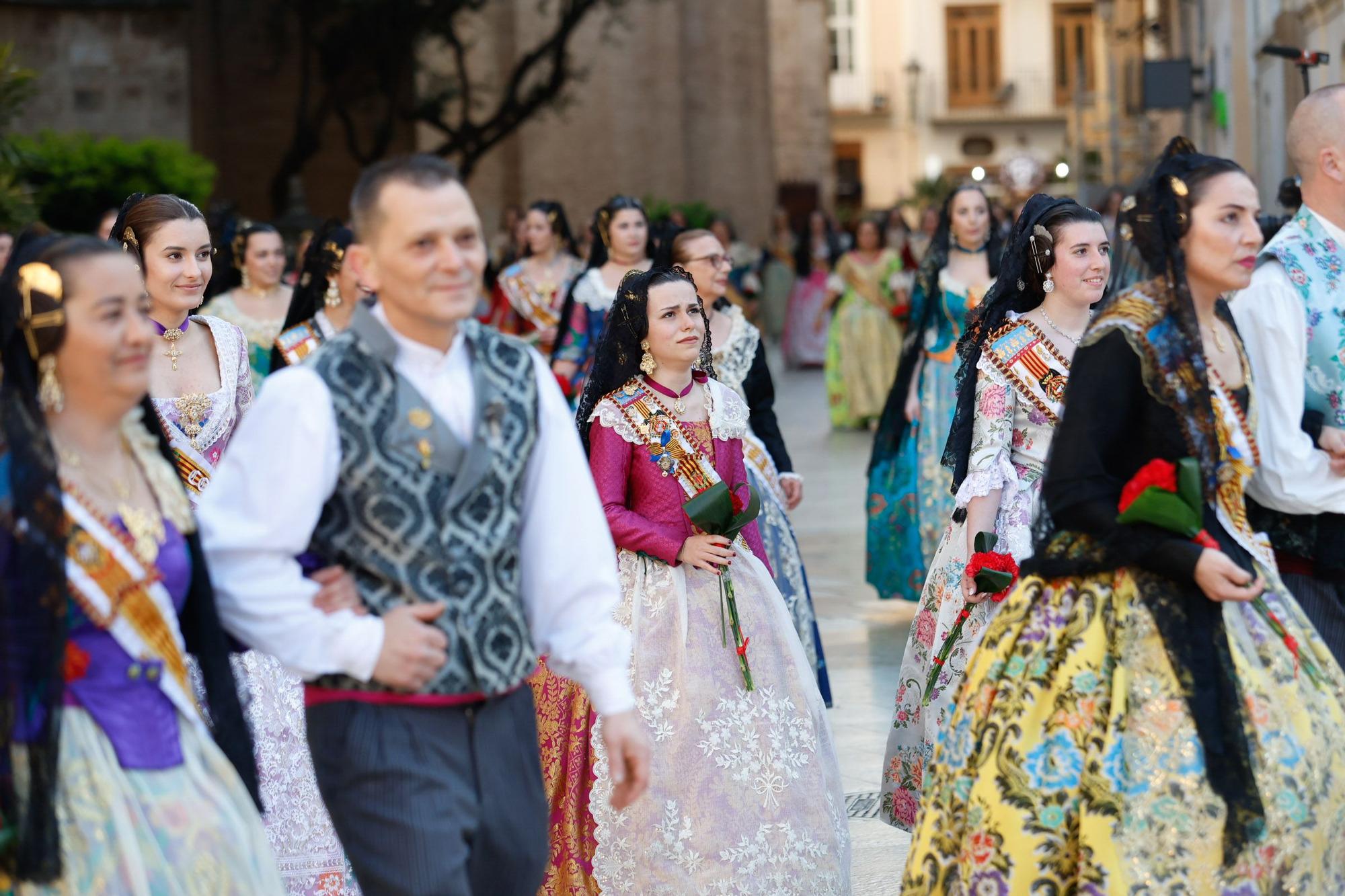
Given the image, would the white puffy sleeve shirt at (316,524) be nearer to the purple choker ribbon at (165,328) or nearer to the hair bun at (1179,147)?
the hair bun at (1179,147)

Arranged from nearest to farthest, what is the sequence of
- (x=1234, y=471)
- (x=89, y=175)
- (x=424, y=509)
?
(x=424, y=509)
(x=1234, y=471)
(x=89, y=175)

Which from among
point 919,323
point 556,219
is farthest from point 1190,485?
point 556,219

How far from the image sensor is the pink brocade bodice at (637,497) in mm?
5230

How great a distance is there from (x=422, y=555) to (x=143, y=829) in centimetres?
61

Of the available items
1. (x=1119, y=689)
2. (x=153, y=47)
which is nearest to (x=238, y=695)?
(x=1119, y=689)

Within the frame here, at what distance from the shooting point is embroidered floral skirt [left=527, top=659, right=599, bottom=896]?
5.13 metres

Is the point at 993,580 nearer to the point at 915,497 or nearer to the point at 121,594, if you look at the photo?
the point at 121,594

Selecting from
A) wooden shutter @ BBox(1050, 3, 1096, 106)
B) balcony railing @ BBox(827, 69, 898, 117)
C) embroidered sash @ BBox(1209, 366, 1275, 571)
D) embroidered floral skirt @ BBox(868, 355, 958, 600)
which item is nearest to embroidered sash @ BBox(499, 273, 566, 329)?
embroidered floral skirt @ BBox(868, 355, 958, 600)

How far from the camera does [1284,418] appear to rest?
4199mm

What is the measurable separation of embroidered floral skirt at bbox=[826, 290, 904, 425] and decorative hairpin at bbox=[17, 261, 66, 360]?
46.6 ft

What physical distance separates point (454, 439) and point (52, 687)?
0.75 m

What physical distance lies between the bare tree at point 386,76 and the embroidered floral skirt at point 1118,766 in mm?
18684

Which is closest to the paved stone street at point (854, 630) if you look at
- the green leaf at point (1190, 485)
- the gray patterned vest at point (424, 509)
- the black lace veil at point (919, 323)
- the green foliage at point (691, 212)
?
the black lace veil at point (919, 323)

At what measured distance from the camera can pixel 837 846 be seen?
511cm
